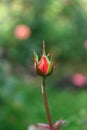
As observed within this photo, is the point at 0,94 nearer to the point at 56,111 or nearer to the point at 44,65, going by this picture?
the point at 56,111

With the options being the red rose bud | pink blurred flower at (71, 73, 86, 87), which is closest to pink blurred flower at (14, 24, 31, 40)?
pink blurred flower at (71, 73, 86, 87)

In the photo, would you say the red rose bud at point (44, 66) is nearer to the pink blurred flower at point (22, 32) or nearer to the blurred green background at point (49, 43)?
the blurred green background at point (49, 43)

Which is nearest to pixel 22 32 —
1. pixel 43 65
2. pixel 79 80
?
pixel 79 80

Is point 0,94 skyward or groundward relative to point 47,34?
skyward

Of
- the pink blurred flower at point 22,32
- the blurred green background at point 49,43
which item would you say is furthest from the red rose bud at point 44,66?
the pink blurred flower at point 22,32

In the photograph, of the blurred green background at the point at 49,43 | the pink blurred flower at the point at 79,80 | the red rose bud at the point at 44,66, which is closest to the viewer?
the red rose bud at the point at 44,66

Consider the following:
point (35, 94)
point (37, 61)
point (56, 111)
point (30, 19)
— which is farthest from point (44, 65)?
point (30, 19)

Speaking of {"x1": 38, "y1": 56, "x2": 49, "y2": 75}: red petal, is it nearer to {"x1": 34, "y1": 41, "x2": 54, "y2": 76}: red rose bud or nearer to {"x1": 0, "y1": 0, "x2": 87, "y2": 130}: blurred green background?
{"x1": 34, "y1": 41, "x2": 54, "y2": 76}: red rose bud

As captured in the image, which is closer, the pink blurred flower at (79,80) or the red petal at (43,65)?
the red petal at (43,65)
